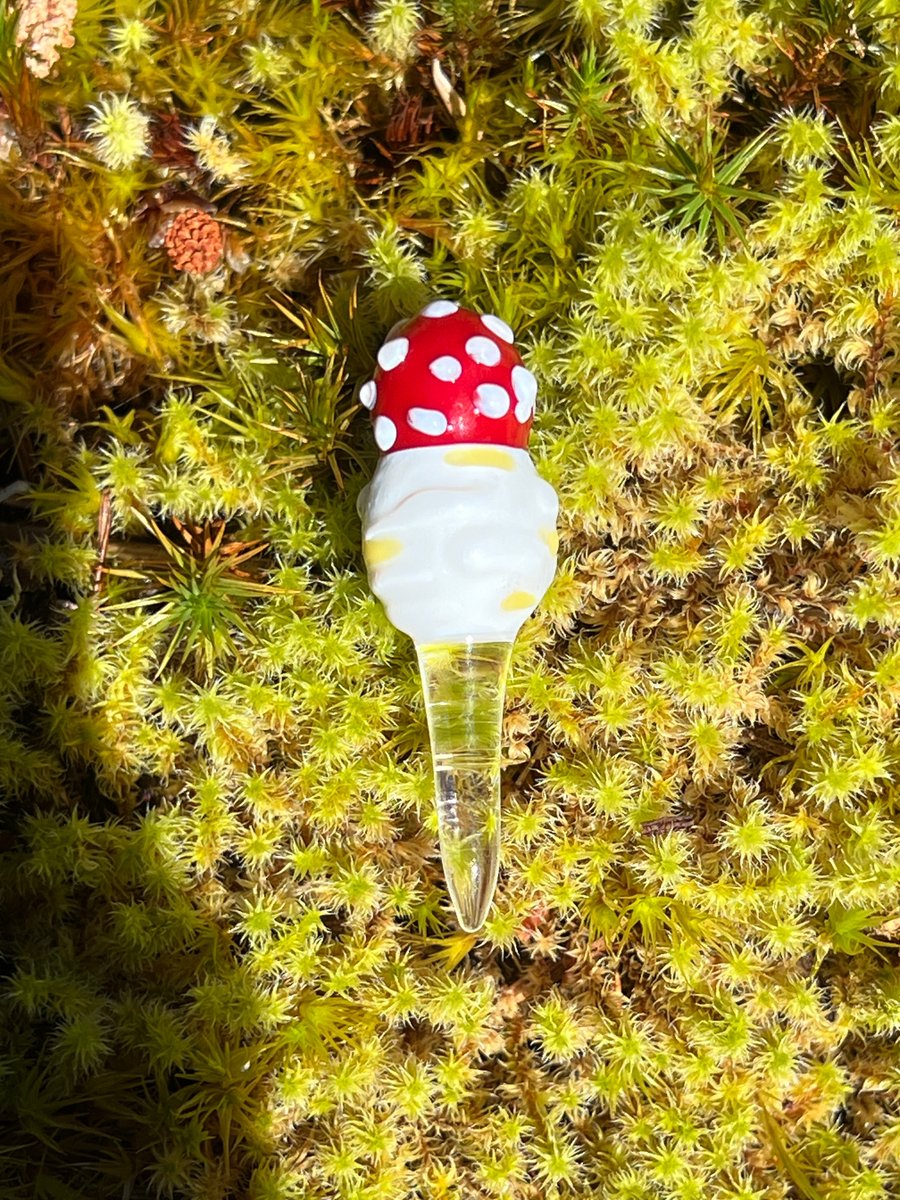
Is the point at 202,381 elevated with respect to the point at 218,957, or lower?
elevated

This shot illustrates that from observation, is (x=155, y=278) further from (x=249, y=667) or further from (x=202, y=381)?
(x=249, y=667)

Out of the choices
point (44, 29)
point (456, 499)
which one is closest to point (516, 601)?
point (456, 499)

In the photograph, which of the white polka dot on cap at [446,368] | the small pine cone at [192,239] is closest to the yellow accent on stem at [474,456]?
the white polka dot on cap at [446,368]

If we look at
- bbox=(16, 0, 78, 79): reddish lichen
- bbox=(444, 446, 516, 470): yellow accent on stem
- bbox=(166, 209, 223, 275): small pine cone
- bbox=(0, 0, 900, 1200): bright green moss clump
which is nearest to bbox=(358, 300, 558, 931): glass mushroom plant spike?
bbox=(444, 446, 516, 470): yellow accent on stem

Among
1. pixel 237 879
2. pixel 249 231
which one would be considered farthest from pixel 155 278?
pixel 237 879

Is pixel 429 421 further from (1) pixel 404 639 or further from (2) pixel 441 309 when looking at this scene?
(1) pixel 404 639

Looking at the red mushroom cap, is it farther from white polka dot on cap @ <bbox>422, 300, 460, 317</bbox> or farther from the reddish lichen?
the reddish lichen
